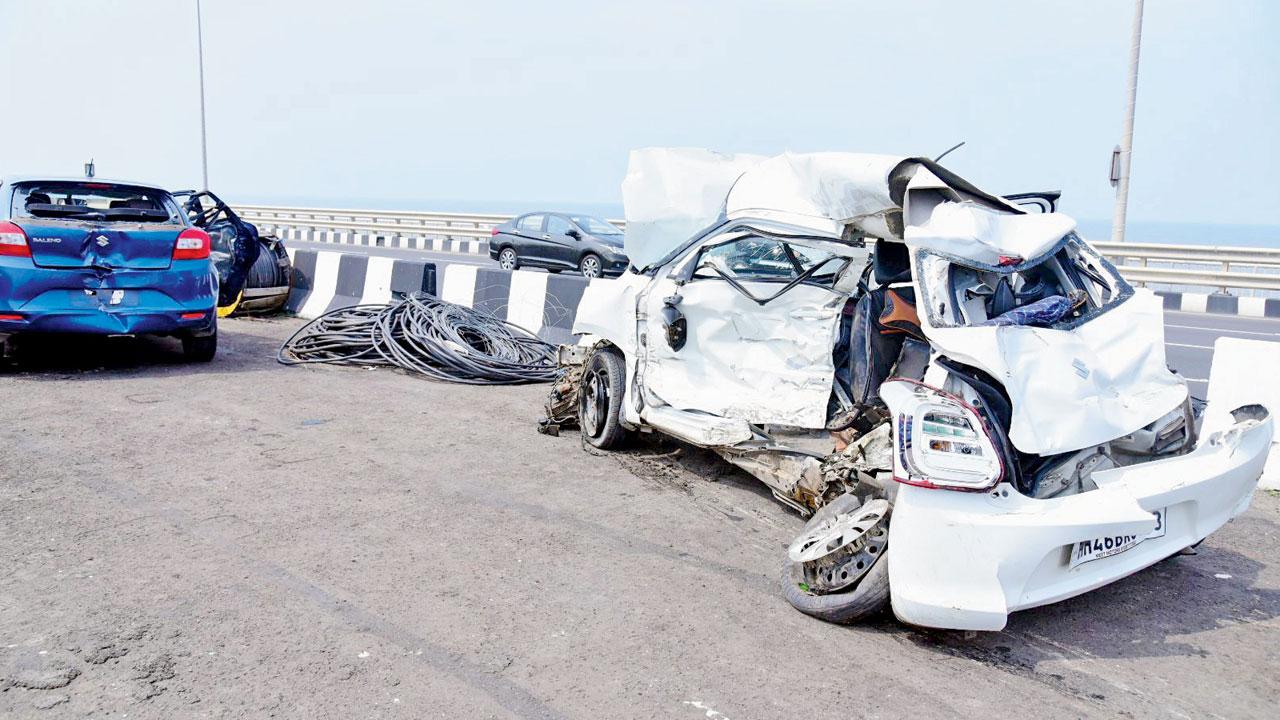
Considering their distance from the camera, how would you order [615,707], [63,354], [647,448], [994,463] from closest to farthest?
[615,707] → [994,463] → [647,448] → [63,354]

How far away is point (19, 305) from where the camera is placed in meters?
8.20

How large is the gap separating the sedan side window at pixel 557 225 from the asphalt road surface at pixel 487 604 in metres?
16.0

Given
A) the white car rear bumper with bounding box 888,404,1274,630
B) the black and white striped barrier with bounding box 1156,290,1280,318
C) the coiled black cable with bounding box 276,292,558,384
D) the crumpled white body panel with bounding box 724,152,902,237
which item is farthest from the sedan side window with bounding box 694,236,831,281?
the black and white striped barrier with bounding box 1156,290,1280,318

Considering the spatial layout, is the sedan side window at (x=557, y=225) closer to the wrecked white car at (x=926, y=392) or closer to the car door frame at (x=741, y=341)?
the wrecked white car at (x=926, y=392)

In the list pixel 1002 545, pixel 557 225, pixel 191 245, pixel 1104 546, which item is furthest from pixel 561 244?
pixel 1002 545

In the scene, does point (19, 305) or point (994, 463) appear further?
point (19, 305)

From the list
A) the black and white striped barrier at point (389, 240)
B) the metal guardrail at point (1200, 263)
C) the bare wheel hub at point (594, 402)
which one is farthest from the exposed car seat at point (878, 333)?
the black and white striped barrier at point (389, 240)

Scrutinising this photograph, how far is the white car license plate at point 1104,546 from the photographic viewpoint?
3.85 meters

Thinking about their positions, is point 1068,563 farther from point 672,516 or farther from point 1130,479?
point 672,516

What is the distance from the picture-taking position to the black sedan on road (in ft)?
70.7

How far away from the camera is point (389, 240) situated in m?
39.2

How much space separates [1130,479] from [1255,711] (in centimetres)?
94

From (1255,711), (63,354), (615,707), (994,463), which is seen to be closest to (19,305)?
(63,354)

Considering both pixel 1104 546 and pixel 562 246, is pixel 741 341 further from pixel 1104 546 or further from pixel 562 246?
pixel 562 246
